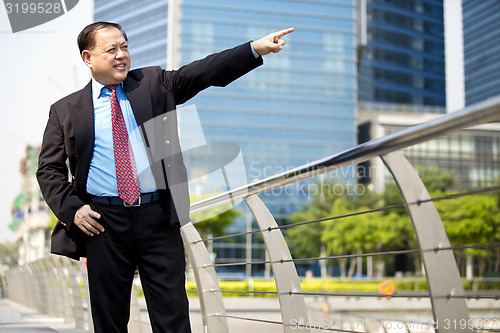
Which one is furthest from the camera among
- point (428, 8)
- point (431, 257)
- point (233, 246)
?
point (428, 8)

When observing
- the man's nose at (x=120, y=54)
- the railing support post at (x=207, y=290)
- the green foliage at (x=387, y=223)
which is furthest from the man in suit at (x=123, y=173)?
the green foliage at (x=387, y=223)

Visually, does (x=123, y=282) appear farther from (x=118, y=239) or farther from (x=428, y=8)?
(x=428, y=8)

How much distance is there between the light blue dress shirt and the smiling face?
8 centimetres

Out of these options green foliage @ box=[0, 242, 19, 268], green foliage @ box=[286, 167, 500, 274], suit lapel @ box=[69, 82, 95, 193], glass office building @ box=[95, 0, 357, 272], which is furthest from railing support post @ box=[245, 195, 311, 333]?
green foliage @ box=[0, 242, 19, 268]

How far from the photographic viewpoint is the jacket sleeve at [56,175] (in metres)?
2.15

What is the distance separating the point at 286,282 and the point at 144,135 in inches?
30.5

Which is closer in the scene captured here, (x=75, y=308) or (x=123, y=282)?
(x=123, y=282)

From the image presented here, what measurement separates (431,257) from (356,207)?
47.2m

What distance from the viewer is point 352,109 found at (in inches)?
2694

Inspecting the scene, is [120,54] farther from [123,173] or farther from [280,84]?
[280,84]

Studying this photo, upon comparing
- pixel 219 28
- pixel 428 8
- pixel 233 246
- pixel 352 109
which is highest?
pixel 428 8

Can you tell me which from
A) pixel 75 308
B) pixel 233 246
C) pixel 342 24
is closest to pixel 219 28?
pixel 342 24

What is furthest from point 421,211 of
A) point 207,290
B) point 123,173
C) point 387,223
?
point 387,223

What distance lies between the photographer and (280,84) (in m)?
70.6
